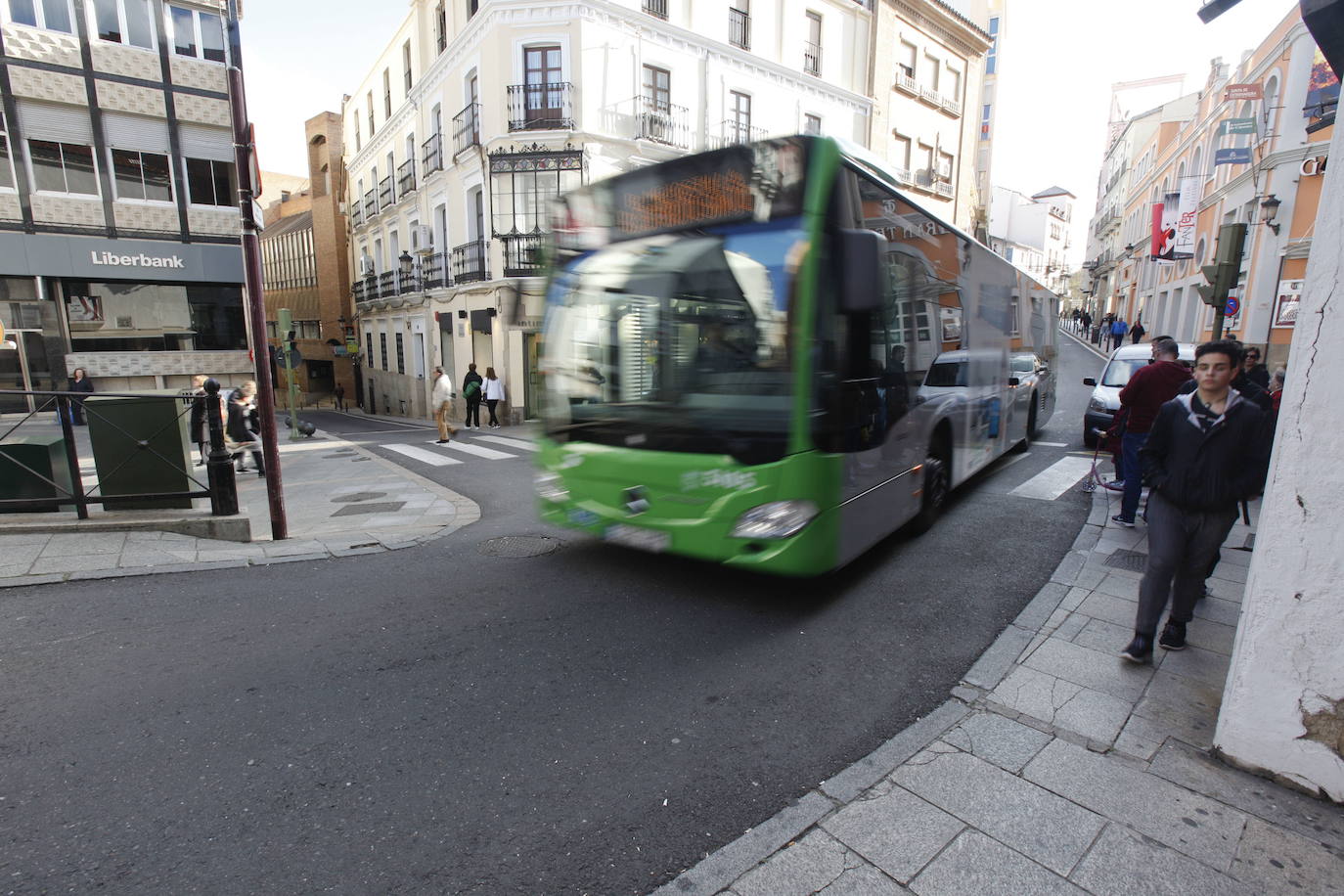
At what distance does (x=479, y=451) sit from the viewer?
12.6 meters

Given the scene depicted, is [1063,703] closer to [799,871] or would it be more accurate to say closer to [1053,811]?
[1053,811]

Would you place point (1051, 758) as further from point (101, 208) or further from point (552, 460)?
point (101, 208)

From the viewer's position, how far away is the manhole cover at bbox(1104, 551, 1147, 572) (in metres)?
4.92

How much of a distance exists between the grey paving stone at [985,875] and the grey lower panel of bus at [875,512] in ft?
7.20

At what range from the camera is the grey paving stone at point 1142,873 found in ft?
6.63

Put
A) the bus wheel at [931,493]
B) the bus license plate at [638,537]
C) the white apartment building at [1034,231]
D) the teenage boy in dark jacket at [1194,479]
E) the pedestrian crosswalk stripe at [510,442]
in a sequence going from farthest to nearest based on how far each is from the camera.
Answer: the white apartment building at [1034,231] → the pedestrian crosswalk stripe at [510,442] → the bus wheel at [931,493] → the bus license plate at [638,537] → the teenage boy in dark jacket at [1194,479]

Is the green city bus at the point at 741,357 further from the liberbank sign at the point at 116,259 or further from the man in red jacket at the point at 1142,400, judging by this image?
the liberbank sign at the point at 116,259

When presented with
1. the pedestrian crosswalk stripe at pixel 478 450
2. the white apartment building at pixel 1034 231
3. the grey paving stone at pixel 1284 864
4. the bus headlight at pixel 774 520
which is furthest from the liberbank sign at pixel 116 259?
the white apartment building at pixel 1034 231

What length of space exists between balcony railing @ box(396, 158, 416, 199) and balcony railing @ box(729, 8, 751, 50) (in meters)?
12.6

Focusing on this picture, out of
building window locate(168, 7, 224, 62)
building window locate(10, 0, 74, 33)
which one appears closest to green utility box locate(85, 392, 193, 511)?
building window locate(10, 0, 74, 33)

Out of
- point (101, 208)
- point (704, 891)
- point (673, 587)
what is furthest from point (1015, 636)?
point (101, 208)

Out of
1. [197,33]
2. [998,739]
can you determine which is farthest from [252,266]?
[197,33]

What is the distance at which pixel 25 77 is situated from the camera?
16.5m

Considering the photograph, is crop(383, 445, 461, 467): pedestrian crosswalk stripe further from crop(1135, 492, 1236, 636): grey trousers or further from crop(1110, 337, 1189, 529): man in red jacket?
crop(1135, 492, 1236, 636): grey trousers
